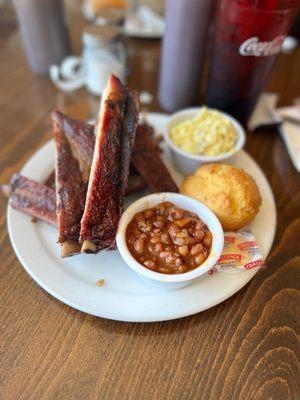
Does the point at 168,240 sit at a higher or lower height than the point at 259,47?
lower

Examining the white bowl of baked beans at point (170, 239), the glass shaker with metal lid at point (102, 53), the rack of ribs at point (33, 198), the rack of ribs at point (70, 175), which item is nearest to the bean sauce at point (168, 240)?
the white bowl of baked beans at point (170, 239)

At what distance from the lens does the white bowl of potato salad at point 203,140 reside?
1.27 meters

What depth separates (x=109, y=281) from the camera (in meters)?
1.02

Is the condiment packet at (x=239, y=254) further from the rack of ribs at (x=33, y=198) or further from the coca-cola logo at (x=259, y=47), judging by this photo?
the coca-cola logo at (x=259, y=47)

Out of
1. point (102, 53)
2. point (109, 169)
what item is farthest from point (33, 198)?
point (102, 53)

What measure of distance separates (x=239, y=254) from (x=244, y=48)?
821 millimetres

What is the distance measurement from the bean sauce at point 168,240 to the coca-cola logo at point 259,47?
28.9 inches

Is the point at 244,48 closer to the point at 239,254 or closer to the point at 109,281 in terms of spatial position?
the point at 239,254

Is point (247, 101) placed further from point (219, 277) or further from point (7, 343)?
point (7, 343)

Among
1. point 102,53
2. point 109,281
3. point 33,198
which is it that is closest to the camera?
point 109,281

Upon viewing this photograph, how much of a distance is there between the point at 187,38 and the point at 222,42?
169 mm

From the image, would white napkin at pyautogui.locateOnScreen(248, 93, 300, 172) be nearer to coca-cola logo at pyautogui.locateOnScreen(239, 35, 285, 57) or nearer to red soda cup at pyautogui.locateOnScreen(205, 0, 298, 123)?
red soda cup at pyautogui.locateOnScreen(205, 0, 298, 123)

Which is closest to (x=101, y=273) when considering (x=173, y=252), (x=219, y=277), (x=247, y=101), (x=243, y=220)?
(x=173, y=252)

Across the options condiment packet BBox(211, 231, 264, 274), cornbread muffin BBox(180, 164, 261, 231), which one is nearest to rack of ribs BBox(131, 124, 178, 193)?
cornbread muffin BBox(180, 164, 261, 231)
